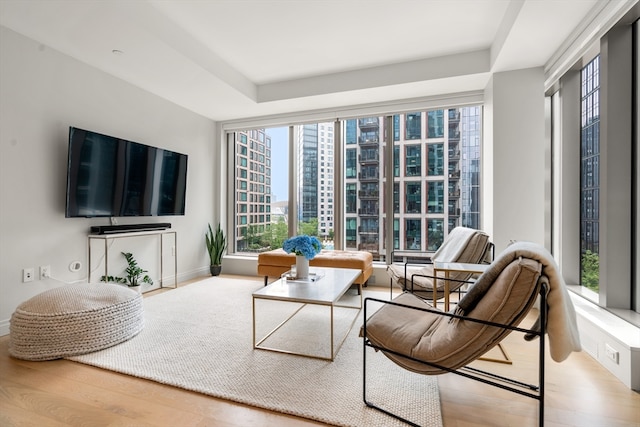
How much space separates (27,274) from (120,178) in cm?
121

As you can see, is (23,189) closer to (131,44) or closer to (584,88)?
(131,44)

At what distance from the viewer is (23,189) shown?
273 cm

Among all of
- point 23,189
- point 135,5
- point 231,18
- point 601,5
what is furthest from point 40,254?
point 601,5

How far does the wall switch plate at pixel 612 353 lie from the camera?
191 centimetres

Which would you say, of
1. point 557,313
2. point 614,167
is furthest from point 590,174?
point 557,313

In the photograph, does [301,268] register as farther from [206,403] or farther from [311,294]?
[206,403]

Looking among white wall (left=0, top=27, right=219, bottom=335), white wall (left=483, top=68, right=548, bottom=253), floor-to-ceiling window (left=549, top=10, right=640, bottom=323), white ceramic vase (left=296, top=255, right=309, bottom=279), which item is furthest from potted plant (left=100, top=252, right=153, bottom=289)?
floor-to-ceiling window (left=549, top=10, right=640, bottom=323)

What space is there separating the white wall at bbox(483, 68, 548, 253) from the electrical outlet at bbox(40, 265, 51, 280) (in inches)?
177

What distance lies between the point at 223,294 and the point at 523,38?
406 cm

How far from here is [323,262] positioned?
3.80m

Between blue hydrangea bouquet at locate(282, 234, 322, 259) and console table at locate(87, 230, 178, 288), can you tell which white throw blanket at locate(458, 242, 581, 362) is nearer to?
blue hydrangea bouquet at locate(282, 234, 322, 259)

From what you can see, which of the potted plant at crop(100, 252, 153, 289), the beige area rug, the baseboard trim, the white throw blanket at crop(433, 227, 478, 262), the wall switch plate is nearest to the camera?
the beige area rug

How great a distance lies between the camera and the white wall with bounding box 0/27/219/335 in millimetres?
2625

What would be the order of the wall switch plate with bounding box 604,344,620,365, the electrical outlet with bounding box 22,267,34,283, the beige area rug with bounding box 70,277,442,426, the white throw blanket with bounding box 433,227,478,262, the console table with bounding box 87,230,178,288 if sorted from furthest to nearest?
the console table with bounding box 87,230,178,288
the white throw blanket with bounding box 433,227,478,262
the electrical outlet with bounding box 22,267,34,283
the wall switch plate with bounding box 604,344,620,365
the beige area rug with bounding box 70,277,442,426
